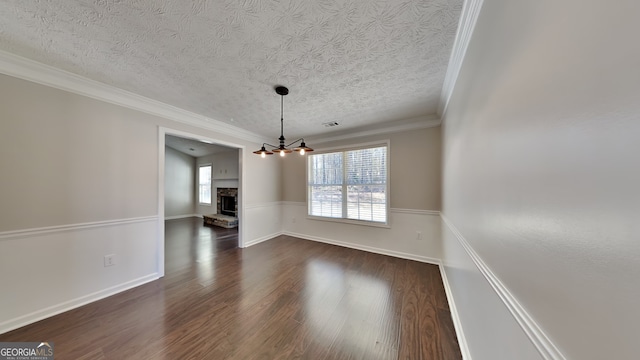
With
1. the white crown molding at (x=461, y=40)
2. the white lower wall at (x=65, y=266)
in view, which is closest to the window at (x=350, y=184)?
the white crown molding at (x=461, y=40)

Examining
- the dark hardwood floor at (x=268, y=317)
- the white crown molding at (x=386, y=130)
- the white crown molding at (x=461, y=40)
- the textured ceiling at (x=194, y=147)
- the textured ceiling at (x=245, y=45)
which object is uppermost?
the textured ceiling at (x=194, y=147)

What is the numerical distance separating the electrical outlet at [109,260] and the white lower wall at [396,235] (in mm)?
3161

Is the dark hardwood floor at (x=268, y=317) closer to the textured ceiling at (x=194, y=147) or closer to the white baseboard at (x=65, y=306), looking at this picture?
the white baseboard at (x=65, y=306)

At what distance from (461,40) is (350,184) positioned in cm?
286

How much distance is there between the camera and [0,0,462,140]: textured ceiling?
1.33 metres

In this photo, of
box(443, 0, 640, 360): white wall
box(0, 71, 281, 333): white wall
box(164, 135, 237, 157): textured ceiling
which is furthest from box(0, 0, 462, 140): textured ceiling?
box(164, 135, 237, 157): textured ceiling

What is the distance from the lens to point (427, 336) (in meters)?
1.72

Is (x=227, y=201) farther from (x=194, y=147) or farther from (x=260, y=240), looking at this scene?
(x=260, y=240)

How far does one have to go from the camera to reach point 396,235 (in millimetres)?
3521

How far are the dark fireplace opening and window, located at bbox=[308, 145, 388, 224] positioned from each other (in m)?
3.77

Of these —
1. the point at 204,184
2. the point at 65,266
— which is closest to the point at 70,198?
the point at 65,266

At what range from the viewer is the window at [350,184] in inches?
148

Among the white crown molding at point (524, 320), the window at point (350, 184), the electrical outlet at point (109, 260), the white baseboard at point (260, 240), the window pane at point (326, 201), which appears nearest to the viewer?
the white crown molding at point (524, 320)

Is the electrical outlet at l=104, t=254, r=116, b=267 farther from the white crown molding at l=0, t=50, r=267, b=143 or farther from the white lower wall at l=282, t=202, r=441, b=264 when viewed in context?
the white lower wall at l=282, t=202, r=441, b=264
